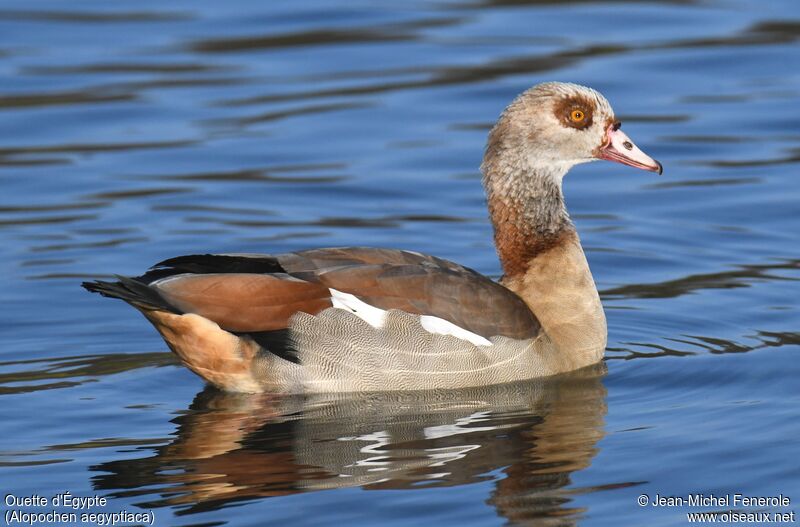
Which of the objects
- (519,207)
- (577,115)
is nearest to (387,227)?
(519,207)

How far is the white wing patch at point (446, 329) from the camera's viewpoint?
9.37m

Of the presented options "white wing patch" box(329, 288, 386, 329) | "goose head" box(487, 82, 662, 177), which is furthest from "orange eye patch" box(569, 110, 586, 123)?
"white wing patch" box(329, 288, 386, 329)

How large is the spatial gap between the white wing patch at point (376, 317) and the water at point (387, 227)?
370mm

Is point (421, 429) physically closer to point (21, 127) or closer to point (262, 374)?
point (262, 374)

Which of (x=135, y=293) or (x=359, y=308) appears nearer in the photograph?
(x=135, y=293)

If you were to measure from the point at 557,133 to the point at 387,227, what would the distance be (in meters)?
2.88

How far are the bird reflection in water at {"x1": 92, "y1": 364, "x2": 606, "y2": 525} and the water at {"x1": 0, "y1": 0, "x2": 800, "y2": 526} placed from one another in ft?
0.07

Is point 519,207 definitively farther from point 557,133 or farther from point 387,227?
point 387,227

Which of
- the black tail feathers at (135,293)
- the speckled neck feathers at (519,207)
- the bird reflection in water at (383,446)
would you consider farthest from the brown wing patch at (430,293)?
the black tail feathers at (135,293)

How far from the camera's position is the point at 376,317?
368 inches

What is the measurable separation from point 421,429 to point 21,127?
7925 mm

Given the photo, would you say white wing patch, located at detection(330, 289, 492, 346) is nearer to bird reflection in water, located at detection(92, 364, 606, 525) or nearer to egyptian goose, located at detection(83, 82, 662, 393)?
egyptian goose, located at detection(83, 82, 662, 393)

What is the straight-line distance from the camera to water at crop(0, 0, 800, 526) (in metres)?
8.09

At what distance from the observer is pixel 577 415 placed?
29.9 ft
